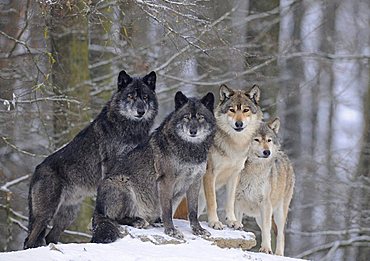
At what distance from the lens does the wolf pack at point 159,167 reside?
9102mm

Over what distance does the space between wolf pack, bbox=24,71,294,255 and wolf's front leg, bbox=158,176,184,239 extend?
0.01m

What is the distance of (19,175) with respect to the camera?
656 inches

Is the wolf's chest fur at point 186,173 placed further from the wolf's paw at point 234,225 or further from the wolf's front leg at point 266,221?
the wolf's front leg at point 266,221

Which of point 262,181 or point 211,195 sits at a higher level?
point 262,181

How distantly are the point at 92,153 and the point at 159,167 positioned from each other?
1110 millimetres

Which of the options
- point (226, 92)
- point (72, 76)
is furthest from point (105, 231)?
point (72, 76)

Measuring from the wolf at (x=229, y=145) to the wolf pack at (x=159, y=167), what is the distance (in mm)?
12

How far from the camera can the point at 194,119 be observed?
356 inches

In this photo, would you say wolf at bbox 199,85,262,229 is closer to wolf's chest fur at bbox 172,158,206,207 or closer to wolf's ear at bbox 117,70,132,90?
wolf's chest fur at bbox 172,158,206,207

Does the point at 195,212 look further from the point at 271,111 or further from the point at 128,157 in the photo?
the point at 271,111

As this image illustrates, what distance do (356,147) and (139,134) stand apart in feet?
37.7

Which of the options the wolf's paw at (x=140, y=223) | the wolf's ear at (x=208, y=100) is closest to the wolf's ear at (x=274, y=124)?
the wolf's ear at (x=208, y=100)

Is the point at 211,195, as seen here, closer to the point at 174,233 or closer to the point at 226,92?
the point at 174,233

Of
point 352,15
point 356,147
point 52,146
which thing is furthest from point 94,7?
→ point 352,15
